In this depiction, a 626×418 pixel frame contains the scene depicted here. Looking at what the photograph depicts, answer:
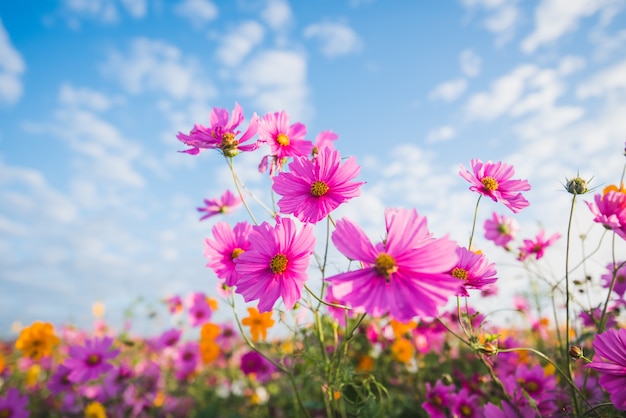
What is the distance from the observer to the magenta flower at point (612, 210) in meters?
0.95

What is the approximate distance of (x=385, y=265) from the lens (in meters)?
0.69

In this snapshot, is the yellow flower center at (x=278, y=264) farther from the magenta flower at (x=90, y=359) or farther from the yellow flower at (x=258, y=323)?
the magenta flower at (x=90, y=359)

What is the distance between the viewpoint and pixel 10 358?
13.3 ft

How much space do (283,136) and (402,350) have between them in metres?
1.49

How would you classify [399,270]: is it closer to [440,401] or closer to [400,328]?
[440,401]

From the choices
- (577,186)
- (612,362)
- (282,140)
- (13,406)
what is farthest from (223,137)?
(13,406)

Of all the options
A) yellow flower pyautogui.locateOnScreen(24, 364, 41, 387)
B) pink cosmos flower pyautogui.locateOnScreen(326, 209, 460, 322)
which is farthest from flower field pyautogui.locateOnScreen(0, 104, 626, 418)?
yellow flower pyautogui.locateOnScreen(24, 364, 41, 387)

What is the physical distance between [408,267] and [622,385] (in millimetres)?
550

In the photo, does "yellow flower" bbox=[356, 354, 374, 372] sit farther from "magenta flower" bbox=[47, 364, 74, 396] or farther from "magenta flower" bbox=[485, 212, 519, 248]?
"magenta flower" bbox=[47, 364, 74, 396]

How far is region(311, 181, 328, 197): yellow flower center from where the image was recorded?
0.92 m

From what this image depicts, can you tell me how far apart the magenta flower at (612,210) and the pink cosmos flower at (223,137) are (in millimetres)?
926

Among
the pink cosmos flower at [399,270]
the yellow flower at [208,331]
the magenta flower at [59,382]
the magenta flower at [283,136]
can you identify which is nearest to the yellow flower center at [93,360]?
the magenta flower at [59,382]

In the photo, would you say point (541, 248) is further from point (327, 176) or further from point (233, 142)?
point (233, 142)

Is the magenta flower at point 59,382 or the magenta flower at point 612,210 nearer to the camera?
the magenta flower at point 612,210
